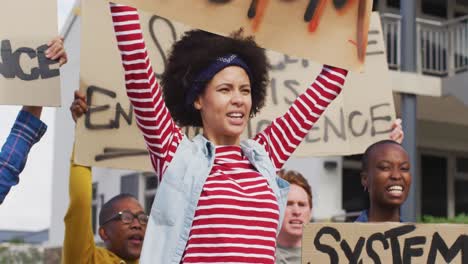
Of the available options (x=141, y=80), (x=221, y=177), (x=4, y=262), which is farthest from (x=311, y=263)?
(x=4, y=262)

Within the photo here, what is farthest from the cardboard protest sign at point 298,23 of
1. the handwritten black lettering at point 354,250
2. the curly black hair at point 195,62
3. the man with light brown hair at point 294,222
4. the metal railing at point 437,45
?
the metal railing at point 437,45

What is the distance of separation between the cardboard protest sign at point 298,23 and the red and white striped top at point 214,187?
26 cm

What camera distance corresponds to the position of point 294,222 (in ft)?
15.5

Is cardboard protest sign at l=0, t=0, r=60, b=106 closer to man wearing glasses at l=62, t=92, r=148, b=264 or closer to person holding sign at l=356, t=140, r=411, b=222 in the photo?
man wearing glasses at l=62, t=92, r=148, b=264

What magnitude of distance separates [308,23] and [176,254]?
90cm

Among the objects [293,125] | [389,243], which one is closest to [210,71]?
[293,125]

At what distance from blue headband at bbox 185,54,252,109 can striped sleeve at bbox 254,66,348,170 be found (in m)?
0.19

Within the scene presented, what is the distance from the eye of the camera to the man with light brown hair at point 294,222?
4.65 metres

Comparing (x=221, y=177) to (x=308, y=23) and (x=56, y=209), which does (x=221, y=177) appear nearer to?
(x=308, y=23)

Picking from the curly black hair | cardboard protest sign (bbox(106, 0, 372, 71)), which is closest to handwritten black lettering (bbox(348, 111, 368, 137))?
cardboard protest sign (bbox(106, 0, 372, 71))

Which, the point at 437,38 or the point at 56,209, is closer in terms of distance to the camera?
the point at 437,38

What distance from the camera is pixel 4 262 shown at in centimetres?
1747

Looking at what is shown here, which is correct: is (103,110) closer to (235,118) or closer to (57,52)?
(57,52)

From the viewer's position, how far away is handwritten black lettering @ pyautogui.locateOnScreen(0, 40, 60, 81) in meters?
4.04
